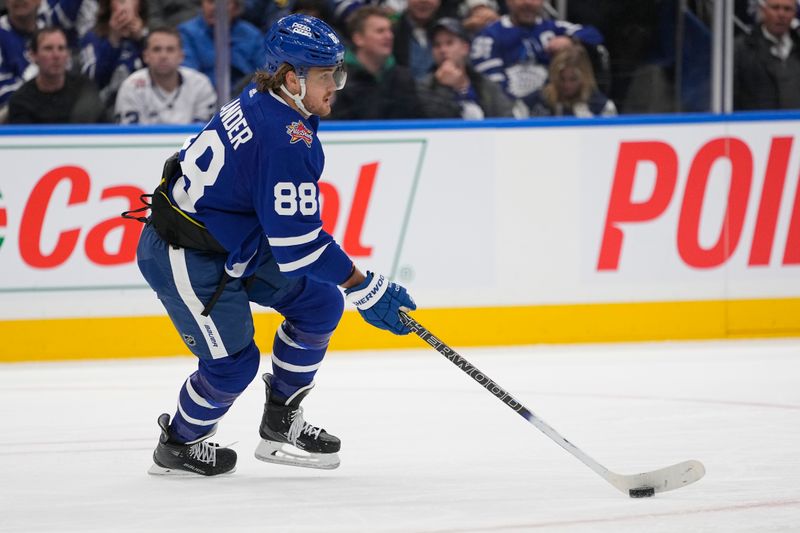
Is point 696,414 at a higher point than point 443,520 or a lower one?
lower

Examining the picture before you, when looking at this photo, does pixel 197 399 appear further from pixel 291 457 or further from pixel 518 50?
pixel 518 50

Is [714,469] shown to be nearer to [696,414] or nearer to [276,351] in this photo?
[696,414]

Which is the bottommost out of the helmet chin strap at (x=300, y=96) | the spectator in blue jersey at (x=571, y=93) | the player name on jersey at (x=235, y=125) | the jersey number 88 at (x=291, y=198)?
the spectator in blue jersey at (x=571, y=93)

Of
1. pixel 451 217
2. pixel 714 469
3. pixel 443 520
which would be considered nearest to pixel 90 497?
pixel 443 520

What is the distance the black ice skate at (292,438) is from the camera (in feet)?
11.9

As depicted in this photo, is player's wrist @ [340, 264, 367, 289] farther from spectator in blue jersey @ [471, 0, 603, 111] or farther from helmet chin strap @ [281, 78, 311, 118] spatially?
spectator in blue jersey @ [471, 0, 603, 111]

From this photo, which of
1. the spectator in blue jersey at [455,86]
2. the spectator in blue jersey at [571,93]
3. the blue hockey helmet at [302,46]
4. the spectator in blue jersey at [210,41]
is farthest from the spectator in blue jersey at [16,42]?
the blue hockey helmet at [302,46]

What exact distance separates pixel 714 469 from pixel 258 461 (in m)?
1.30

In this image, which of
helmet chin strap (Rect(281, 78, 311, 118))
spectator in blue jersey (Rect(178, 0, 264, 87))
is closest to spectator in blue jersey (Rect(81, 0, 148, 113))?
spectator in blue jersey (Rect(178, 0, 264, 87))

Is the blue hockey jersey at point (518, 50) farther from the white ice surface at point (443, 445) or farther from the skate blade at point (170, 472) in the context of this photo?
the skate blade at point (170, 472)

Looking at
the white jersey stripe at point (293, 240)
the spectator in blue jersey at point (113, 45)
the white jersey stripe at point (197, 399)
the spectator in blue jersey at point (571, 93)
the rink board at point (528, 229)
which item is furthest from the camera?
the spectator in blue jersey at point (571, 93)

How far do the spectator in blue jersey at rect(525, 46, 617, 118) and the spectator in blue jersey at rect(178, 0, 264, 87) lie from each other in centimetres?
137

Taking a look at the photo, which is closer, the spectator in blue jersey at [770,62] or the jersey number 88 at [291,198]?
the jersey number 88 at [291,198]

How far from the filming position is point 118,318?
5.67 m
